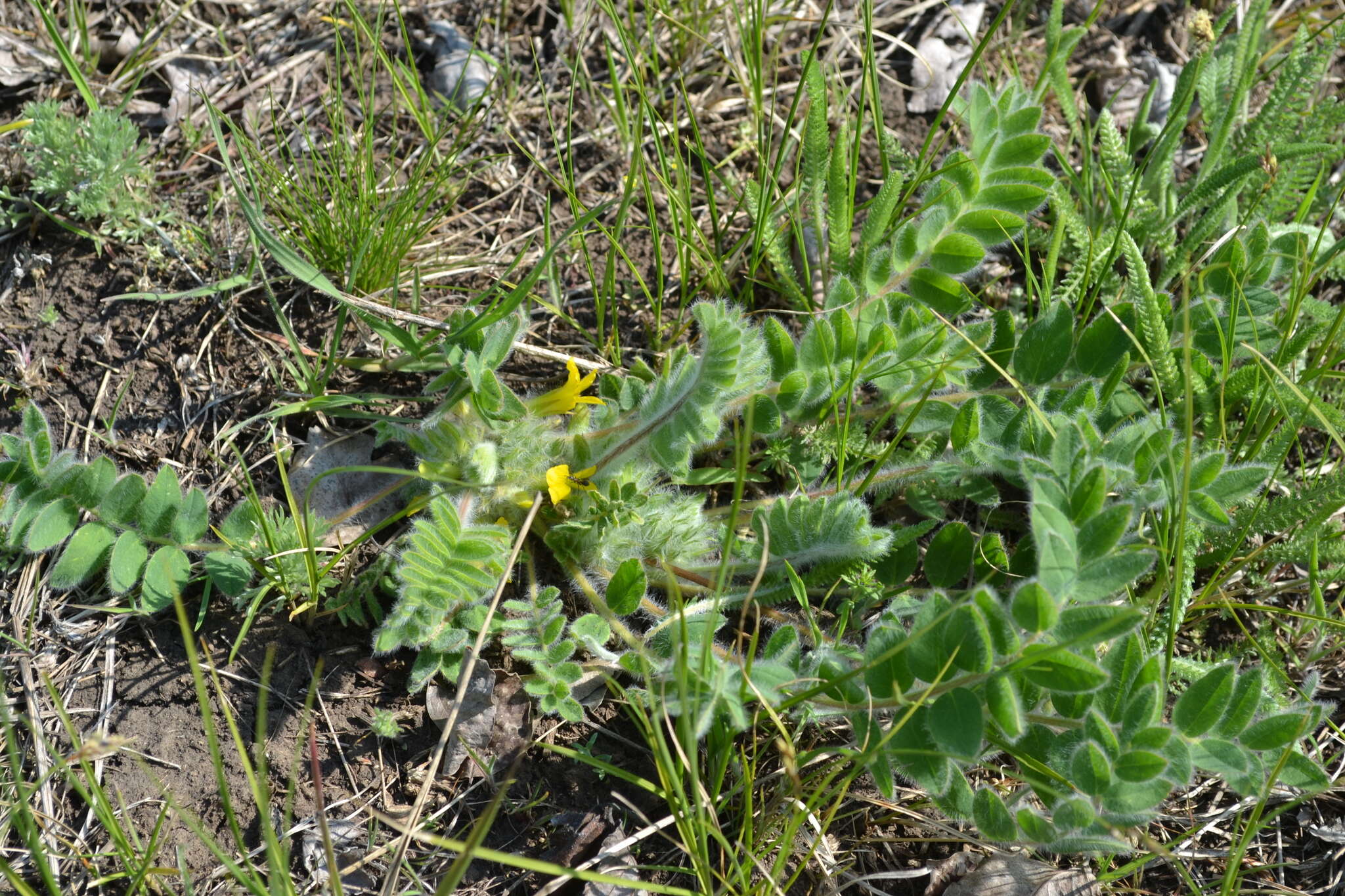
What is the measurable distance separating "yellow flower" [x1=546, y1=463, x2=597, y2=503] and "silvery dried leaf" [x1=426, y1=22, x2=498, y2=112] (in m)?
1.68

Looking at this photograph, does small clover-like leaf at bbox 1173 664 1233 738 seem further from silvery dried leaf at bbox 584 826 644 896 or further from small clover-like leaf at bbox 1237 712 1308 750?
silvery dried leaf at bbox 584 826 644 896

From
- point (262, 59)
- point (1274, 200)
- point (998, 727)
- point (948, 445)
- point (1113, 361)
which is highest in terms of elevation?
point (262, 59)

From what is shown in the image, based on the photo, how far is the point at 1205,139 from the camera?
407 cm

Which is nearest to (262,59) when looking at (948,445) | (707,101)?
(707,101)

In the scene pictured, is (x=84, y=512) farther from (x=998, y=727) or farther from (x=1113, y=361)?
(x=1113, y=361)

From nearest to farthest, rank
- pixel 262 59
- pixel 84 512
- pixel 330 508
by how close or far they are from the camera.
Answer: pixel 84 512 → pixel 330 508 → pixel 262 59

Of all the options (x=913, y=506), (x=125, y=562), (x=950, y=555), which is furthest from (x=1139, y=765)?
(x=125, y=562)

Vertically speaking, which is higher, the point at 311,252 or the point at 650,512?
the point at 311,252

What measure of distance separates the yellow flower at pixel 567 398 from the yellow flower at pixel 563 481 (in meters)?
0.17

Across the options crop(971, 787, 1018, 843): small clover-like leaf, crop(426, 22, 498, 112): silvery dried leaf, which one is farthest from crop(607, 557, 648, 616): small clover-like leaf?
crop(426, 22, 498, 112): silvery dried leaf

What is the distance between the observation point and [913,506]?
303 centimetres

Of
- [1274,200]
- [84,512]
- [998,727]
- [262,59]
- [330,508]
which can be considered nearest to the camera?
[998,727]

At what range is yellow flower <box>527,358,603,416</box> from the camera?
9.43 feet

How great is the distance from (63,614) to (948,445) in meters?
2.54
